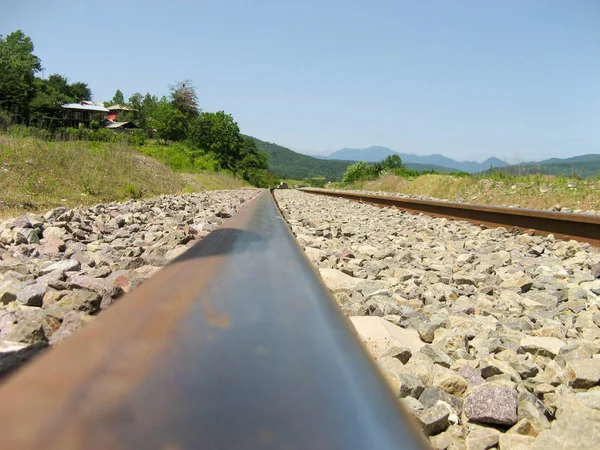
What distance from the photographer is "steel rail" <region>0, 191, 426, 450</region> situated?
0.37 metres

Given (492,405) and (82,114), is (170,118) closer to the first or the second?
(82,114)

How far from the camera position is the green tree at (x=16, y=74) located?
54719mm

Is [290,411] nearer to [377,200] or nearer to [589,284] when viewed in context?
[589,284]

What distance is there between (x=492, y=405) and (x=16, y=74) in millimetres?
69829

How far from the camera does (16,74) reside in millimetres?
57969

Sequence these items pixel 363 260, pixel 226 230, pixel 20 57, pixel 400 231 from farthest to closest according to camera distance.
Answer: pixel 20 57
pixel 400 231
pixel 363 260
pixel 226 230

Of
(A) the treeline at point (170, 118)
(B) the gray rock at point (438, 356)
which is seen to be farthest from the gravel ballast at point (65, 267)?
(A) the treeline at point (170, 118)

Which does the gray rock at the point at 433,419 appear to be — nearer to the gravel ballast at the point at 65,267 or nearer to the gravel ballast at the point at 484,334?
Answer: the gravel ballast at the point at 484,334

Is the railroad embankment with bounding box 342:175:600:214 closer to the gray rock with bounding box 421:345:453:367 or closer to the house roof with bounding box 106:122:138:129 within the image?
the gray rock with bounding box 421:345:453:367

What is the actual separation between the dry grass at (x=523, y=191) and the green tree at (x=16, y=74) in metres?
46.5

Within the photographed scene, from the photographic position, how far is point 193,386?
45cm

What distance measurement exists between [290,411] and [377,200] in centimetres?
1165

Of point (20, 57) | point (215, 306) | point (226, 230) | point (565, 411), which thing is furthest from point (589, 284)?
point (20, 57)

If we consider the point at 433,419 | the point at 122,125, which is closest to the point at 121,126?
the point at 122,125
